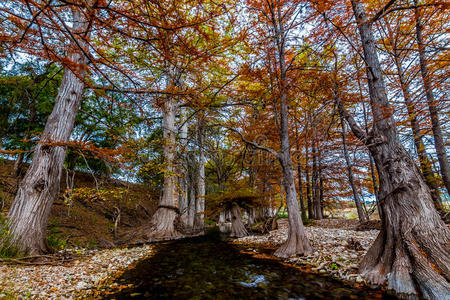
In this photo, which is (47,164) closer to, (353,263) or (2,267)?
(2,267)

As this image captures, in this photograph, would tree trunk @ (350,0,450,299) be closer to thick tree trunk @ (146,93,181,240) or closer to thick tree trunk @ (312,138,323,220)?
thick tree trunk @ (146,93,181,240)

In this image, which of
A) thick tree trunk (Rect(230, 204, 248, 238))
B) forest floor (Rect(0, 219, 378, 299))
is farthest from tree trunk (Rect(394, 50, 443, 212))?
thick tree trunk (Rect(230, 204, 248, 238))

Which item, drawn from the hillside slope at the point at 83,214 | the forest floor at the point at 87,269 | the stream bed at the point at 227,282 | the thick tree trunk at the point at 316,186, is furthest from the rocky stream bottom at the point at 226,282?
the thick tree trunk at the point at 316,186

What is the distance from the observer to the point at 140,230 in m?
9.10

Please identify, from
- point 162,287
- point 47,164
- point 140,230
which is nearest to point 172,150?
point 140,230

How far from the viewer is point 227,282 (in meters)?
3.82

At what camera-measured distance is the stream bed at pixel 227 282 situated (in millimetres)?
3211

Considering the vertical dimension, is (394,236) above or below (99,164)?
below

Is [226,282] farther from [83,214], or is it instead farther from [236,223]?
[83,214]

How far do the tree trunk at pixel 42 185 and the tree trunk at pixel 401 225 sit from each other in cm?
682

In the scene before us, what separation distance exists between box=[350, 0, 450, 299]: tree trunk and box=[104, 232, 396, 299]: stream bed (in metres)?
0.52

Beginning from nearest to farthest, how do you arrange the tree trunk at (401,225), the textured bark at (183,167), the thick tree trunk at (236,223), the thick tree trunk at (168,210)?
the tree trunk at (401,225) → the thick tree trunk at (168,210) → the textured bark at (183,167) → the thick tree trunk at (236,223)

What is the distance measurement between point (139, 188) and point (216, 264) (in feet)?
45.5

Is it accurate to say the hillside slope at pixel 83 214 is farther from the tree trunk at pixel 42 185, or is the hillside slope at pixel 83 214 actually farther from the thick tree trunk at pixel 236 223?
the thick tree trunk at pixel 236 223
